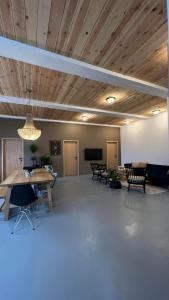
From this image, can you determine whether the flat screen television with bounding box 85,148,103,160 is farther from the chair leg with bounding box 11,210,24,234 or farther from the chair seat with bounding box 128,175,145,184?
the chair leg with bounding box 11,210,24,234

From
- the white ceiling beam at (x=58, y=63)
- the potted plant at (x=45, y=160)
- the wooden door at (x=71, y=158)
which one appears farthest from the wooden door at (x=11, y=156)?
the white ceiling beam at (x=58, y=63)

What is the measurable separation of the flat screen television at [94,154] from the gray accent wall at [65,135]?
0.23m

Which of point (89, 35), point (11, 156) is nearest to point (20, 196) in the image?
point (89, 35)

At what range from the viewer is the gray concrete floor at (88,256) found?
1534 mm

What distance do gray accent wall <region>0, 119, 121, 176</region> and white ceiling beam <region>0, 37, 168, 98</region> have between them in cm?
523

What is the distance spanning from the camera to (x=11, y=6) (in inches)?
75.0

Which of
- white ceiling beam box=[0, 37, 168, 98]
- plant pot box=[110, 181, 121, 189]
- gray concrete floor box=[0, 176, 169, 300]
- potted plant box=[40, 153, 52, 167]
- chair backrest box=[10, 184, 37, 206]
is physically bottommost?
gray concrete floor box=[0, 176, 169, 300]

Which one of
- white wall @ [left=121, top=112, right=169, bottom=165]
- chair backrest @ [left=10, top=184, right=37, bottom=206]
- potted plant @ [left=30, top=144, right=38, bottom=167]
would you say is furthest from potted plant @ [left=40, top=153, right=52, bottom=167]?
chair backrest @ [left=10, top=184, right=37, bottom=206]

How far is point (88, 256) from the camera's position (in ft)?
6.65

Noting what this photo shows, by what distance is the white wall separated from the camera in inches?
273

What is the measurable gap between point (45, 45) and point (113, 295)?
11.0 ft

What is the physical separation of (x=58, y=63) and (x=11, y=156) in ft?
19.4

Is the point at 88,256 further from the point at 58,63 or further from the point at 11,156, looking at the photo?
the point at 11,156

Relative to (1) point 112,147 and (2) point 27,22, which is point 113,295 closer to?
(2) point 27,22
